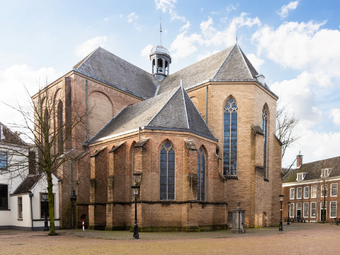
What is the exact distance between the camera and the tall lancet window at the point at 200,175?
19.7m

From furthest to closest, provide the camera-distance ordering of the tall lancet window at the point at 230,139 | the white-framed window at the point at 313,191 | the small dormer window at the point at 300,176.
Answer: the small dormer window at the point at 300,176
the white-framed window at the point at 313,191
the tall lancet window at the point at 230,139

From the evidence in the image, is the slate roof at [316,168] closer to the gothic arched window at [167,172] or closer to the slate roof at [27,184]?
the gothic arched window at [167,172]

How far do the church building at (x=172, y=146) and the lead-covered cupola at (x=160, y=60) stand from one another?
571 centimetres

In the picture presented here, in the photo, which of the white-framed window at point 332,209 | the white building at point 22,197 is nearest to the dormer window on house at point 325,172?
the white-framed window at point 332,209

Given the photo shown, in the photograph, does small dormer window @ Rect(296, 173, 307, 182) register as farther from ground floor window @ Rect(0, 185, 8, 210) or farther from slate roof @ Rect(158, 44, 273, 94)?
ground floor window @ Rect(0, 185, 8, 210)

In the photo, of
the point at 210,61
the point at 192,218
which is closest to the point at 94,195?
the point at 192,218

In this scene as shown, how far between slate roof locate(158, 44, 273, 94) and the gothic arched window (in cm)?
856

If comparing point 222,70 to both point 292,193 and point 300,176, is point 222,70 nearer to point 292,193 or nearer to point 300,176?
point 300,176

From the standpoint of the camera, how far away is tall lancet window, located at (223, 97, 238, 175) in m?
24.0

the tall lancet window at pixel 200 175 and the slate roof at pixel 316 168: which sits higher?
the tall lancet window at pixel 200 175

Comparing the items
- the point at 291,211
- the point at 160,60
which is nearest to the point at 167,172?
the point at 160,60

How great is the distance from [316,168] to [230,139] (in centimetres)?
2835

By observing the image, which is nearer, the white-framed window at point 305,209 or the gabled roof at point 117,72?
the gabled roof at point 117,72

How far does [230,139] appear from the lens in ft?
79.7
